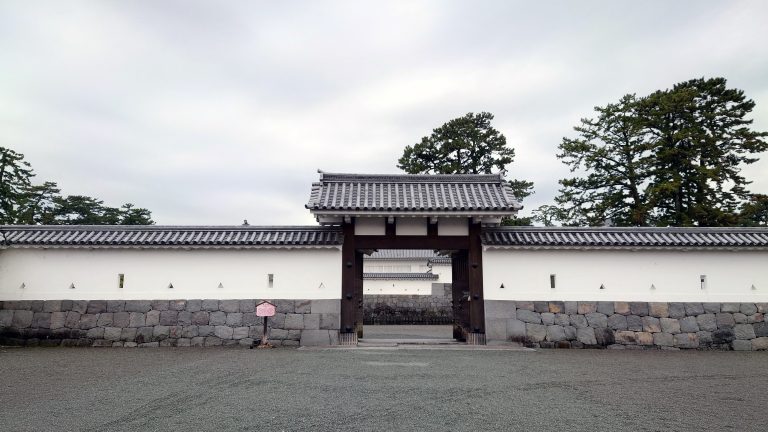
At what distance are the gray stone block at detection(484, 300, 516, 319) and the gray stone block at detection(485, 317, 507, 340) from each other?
87 millimetres

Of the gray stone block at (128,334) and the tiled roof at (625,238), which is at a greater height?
the tiled roof at (625,238)

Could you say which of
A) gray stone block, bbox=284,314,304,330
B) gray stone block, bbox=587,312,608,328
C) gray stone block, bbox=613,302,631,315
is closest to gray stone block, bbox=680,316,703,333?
gray stone block, bbox=613,302,631,315

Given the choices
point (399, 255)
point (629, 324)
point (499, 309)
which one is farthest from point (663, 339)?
point (399, 255)

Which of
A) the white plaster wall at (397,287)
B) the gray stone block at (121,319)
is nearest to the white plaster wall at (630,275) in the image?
the gray stone block at (121,319)

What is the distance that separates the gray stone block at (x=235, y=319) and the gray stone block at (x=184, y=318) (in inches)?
33.8

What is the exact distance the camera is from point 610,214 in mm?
22281

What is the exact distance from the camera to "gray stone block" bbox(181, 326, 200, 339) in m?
10.8

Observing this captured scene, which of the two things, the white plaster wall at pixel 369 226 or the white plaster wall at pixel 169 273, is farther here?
the white plaster wall at pixel 369 226

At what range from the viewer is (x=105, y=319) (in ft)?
35.6

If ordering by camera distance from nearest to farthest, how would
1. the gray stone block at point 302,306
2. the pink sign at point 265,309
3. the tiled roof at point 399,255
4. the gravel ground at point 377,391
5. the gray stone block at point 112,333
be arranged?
the gravel ground at point 377,391 < the pink sign at point 265,309 < the gray stone block at point 112,333 < the gray stone block at point 302,306 < the tiled roof at point 399,255

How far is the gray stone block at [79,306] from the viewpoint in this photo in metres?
10.9

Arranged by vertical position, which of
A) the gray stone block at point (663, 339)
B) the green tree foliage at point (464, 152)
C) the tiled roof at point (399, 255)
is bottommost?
the gray stone block at point (663, 339)

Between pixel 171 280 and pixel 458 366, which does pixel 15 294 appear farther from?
pixel 458 366

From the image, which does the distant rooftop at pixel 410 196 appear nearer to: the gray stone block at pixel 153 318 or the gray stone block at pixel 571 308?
the gray stone block at pixel 571 308
